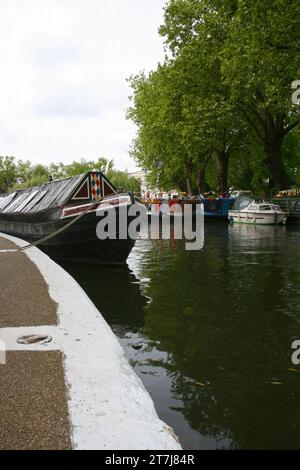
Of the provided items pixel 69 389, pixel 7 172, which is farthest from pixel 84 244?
pixel 7 172

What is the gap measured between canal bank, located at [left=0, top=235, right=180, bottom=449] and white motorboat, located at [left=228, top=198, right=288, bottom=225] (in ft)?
88.6

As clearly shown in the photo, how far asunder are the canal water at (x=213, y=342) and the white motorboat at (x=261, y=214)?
1825 centimetres

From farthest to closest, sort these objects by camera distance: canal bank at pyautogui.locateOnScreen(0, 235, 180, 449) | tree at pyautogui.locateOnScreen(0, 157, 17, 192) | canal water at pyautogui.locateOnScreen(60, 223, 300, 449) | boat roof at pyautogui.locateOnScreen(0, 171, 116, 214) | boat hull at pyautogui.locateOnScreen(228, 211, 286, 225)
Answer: tree at pyautogui.locateOnScreen(0, 157, 17, 192) → boat hull at pyautogui.locateOnScreen(228, 211, 286, 225) → boat roof at pyautogui.locateOnScreen(0, 171, 116, 214) → canal water at pyautogui.locateOnScreen(60, 223, 300, 449) → canal bank at pyautogui.locateOnScreen(0, 235, 180, 449)

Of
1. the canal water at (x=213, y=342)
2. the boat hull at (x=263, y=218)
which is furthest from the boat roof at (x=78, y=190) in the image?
the boat hull at (x=263, y=218)

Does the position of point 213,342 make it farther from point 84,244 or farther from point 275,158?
point 275,158

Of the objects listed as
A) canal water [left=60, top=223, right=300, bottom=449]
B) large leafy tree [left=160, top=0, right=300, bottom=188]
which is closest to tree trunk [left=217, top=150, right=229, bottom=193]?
large leafy tree [left=160, top=0, right=300, bottom=188]

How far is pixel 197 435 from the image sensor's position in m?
3.74

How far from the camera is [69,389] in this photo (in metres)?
3.27

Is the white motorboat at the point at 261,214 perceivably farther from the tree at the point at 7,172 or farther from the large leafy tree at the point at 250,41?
the tree at the point at 7,172

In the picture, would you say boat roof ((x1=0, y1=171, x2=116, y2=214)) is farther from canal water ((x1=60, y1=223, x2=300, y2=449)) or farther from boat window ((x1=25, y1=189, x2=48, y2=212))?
canal water ((x1=60, y1=223, x2=300, y2=449))

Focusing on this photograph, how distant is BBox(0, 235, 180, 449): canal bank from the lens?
266 cm

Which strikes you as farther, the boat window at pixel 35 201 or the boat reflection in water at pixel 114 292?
the boat window at pixel 35 201

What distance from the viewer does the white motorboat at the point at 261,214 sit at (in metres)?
31.1

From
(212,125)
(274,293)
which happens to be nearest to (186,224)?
(212,125)
